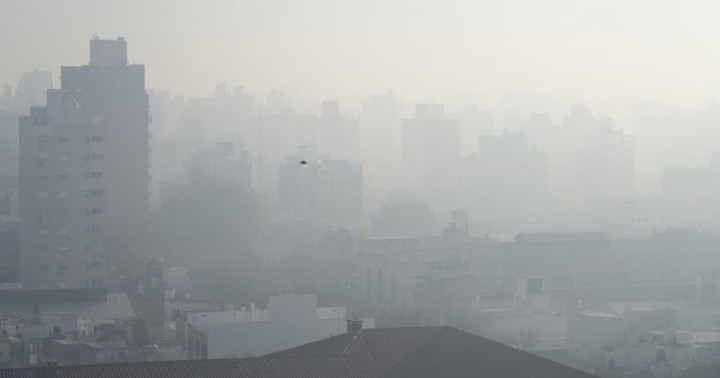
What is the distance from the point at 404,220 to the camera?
3381 cm

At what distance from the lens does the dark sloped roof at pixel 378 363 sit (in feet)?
27.1

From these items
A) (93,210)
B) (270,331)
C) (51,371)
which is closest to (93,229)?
(93,210)

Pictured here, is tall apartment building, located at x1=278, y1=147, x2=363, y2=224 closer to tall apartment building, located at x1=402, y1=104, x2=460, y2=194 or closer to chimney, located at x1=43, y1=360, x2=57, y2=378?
tall apartment building, located at x1=402, y1=104, x2=460, y2=194

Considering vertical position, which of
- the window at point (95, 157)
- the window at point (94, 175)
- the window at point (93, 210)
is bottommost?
the window at point (93, 210)

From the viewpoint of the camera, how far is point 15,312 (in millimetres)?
14547

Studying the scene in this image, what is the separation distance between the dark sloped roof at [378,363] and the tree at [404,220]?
2280 centimetres

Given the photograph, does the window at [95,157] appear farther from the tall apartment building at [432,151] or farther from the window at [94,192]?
the tall apartment building at [432,151]

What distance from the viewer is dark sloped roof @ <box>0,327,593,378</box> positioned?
825 cm

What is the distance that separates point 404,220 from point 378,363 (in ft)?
81.4

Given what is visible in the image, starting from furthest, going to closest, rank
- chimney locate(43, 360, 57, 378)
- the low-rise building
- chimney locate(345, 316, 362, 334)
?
the low-rise building
chimney locate(345, 316, 362, 334)
chimney locate(43, 360, 57, 378)

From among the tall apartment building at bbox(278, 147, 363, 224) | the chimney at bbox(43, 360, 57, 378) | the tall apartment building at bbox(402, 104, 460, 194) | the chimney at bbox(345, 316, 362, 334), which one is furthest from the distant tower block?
the tall apartment building at bbox(402, 104, 460, 194)

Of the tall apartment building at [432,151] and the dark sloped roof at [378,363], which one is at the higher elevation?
the tall apartment building at [432,151]

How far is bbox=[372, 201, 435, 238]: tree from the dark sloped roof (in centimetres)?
2280

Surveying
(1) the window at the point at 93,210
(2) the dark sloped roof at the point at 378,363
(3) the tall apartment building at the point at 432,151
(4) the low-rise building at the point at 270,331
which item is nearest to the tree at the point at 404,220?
(3) the tall apartment building at the point at 432,151
